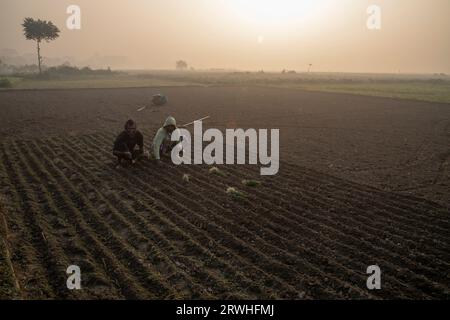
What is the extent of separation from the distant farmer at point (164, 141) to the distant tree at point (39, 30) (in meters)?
75.1

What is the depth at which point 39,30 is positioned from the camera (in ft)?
250

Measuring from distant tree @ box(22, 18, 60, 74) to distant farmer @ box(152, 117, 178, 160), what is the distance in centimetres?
7506

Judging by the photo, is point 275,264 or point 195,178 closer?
point 275,264

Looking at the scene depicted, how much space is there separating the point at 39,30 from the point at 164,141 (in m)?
A: 78.7

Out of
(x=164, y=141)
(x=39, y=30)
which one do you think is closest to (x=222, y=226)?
(x=164, y=141)

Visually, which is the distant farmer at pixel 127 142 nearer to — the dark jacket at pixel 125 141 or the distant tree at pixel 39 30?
the dark jacket at pixel 125 141

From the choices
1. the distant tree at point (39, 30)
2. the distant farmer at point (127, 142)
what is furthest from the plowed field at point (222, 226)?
the distant tree at point (39, 30)

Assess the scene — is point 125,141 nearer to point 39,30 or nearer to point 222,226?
point 222,226

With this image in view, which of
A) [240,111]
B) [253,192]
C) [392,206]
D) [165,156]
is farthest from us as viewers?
[240,111]

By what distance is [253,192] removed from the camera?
346 inches
